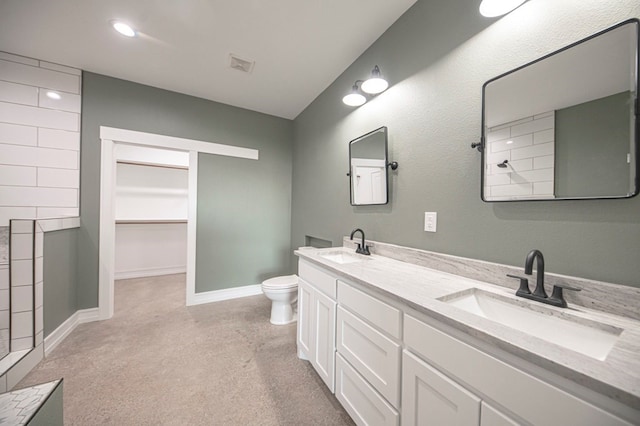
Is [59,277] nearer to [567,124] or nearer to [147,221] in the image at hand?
[147,221]

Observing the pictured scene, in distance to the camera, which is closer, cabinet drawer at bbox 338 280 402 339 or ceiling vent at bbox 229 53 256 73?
cabinet drawer at bbox 338 280 402 339

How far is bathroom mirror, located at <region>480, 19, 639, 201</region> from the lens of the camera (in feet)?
2.56

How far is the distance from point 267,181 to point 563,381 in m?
3.17

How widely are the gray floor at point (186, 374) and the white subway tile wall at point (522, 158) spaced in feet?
4.96

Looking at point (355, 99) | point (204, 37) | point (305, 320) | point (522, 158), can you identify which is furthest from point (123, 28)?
point (522, 158)

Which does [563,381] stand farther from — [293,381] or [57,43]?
[57,43]

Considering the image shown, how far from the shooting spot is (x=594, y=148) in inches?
33.0

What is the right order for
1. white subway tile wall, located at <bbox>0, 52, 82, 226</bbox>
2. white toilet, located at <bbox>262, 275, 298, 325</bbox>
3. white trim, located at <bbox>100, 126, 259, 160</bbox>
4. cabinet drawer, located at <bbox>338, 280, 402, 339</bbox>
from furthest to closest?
white trim, located at <bbox>100, 126, 259, 160</bbox>
white toilet, located at <bbox>262, 275, 298, 325</bbox>
white subway tile wall, located at <bbox>0, 52, 82, 226</bbox>
cabinet drawer, located at <bbox>338, 280, 402, 339</bbox>

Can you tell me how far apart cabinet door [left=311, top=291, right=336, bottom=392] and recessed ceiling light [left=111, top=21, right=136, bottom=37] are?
247 cm

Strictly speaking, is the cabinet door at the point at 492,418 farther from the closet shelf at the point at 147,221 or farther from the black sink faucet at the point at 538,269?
the closet shelf at the point at 147,221

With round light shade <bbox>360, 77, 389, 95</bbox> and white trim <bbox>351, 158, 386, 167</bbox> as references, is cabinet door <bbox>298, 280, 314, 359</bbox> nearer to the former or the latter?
white trim <bbox>351, 158, 386, 167</bbox>

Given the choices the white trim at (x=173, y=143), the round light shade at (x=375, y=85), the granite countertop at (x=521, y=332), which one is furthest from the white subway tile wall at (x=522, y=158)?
the white trim at (x=173, y=143)

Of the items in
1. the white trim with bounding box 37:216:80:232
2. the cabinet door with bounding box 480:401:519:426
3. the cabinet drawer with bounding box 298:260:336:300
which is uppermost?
the white trim with bounding box 37:216:80:232

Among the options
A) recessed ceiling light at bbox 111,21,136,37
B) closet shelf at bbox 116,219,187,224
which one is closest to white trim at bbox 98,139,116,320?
recessed ceiling light at bbox 111,21,136,37
